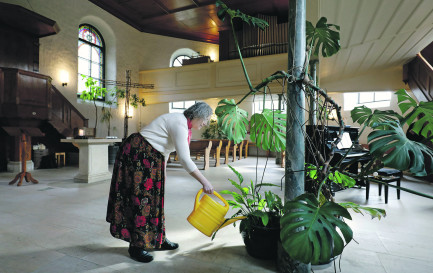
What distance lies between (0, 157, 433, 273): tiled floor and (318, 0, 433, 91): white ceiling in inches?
107

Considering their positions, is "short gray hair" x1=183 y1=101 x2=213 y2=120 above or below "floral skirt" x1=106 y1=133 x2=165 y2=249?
above

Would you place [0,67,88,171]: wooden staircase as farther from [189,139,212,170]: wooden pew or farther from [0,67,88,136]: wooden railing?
[189,139,212,170]: wooden pew

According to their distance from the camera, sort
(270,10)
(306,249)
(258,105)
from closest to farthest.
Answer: (306,249)
(270,10)
(258,105)

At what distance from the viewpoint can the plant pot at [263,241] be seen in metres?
1.68

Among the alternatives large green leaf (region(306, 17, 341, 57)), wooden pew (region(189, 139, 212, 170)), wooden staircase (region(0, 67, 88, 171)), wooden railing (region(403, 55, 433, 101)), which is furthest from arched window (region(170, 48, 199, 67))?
large green leaf (region(306, 17, 341, 57))

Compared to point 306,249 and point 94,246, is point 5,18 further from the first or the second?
point 306,249

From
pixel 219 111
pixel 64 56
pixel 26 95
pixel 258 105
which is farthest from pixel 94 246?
pixel 258 105

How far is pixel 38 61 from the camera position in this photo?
261 inches

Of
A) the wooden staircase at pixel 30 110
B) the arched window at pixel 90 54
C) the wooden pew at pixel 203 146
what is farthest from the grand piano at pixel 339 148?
the arched window at pixel 90 54

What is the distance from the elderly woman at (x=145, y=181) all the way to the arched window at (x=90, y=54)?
7619mm

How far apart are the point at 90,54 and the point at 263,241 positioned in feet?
30.1

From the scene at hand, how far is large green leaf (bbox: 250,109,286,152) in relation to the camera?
1.96 metres

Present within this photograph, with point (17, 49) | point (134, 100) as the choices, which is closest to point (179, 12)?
point (134, 100)

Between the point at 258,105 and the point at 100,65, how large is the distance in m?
6.74
